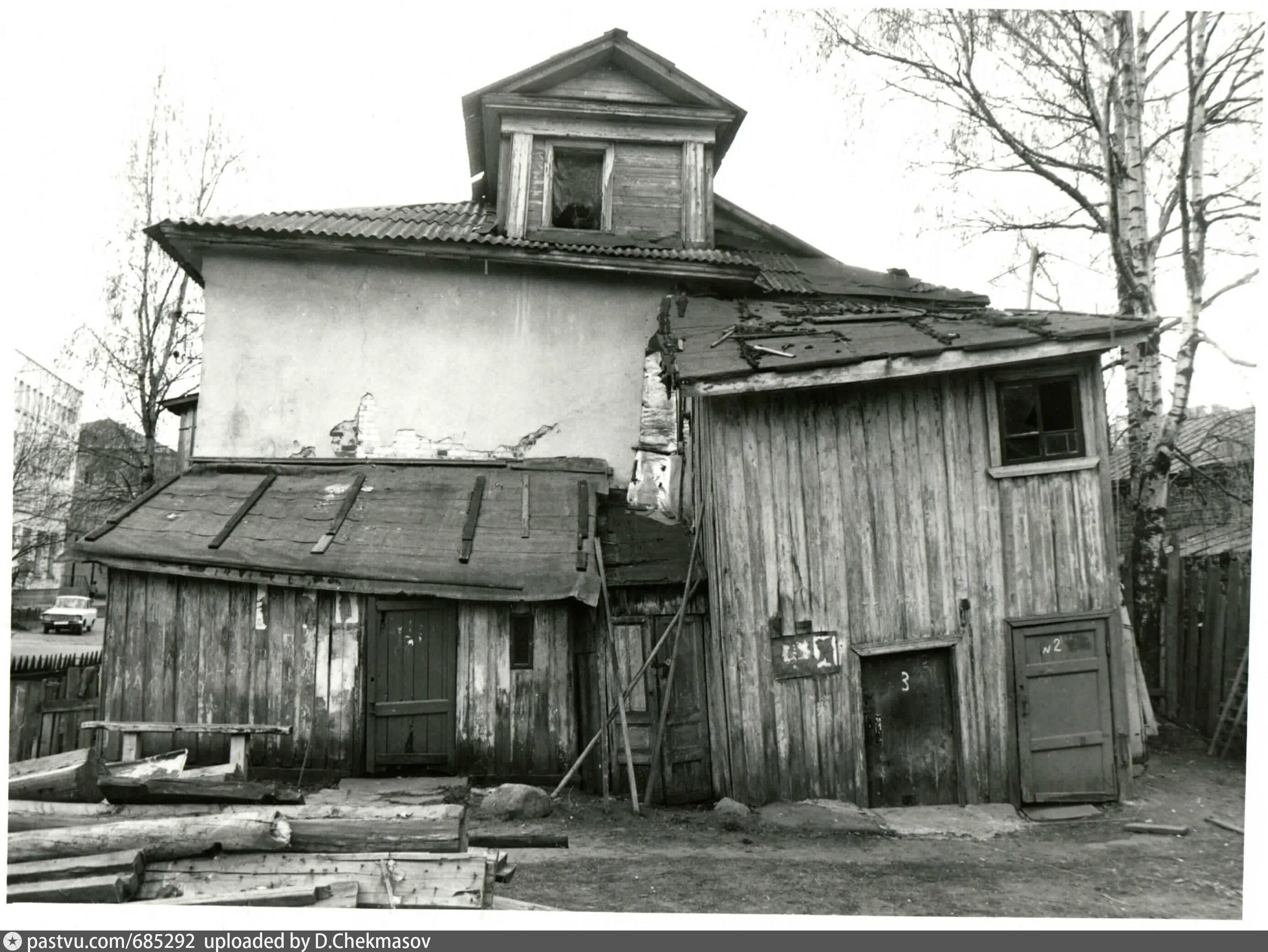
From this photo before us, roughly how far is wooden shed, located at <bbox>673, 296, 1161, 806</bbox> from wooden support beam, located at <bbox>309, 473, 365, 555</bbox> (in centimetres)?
400

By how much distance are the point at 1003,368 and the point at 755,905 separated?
19.3 ft

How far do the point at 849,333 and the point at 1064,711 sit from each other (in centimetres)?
434

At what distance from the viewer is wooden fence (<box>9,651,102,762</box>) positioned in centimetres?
944

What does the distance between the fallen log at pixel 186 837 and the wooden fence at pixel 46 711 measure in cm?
374

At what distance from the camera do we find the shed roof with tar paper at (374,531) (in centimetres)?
960

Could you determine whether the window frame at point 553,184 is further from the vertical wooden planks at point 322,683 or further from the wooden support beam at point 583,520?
the vertical wooden planks at point 322,683

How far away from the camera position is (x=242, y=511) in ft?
34.2

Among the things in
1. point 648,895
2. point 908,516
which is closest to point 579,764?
point 648,895

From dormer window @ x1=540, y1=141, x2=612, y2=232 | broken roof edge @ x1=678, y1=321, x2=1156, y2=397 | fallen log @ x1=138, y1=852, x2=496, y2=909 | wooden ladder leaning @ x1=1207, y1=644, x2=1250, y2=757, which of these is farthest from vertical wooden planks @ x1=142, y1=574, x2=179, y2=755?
wooden ladder leaning @ x1=1207, y1=644, x2=1250, y2=757

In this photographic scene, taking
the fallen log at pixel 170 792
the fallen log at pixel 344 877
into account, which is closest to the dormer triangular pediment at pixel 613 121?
the fallen log at pixel 170 792

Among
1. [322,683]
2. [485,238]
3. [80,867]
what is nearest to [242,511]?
[322,683]

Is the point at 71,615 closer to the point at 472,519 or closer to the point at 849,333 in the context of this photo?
the point at 472,519

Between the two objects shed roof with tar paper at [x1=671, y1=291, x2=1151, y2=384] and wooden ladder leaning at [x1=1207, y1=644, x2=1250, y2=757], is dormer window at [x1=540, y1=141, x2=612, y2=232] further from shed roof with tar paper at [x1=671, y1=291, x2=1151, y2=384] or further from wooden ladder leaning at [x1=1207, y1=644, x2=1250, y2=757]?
wooden ladder leaning at [x1=1207, y1=644, x2=1250, y2=757]

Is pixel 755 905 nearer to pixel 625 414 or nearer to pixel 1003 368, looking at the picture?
pixel 1003 368
